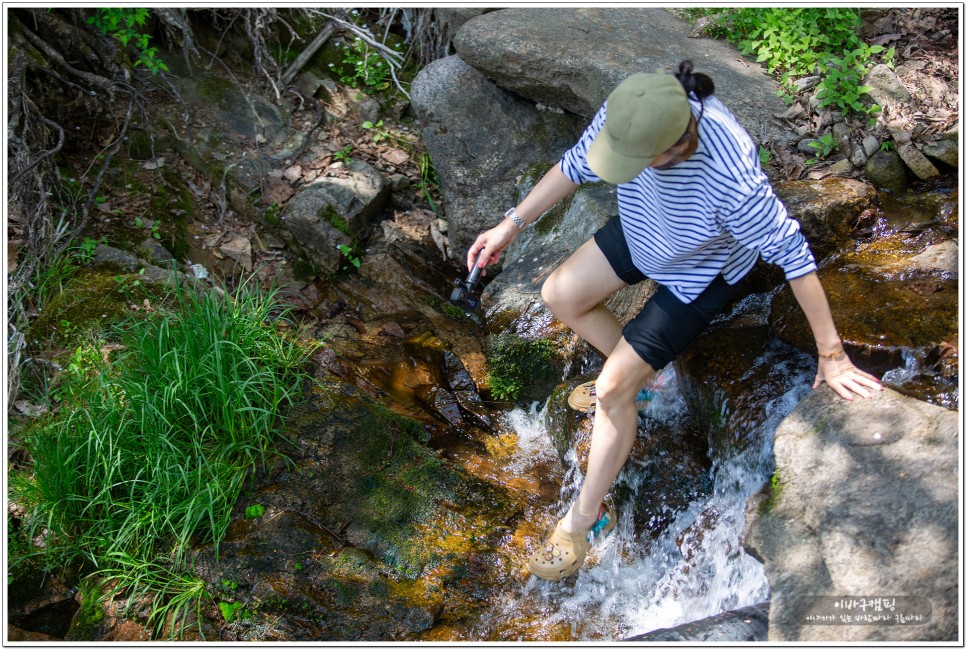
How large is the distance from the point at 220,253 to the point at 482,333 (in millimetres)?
1860

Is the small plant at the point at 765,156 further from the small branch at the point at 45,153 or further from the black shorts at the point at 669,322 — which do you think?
the small branch at the point at 45,153

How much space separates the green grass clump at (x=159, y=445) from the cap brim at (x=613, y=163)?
6.36ft

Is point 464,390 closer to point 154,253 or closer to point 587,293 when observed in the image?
point 587,293

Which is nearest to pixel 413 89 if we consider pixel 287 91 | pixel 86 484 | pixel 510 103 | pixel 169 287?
pixel 510 103

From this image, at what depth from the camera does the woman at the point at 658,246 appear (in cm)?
212

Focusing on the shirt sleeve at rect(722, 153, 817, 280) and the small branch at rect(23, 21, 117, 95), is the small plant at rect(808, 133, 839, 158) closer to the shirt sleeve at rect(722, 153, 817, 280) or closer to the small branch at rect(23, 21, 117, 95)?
the shirt sleeve at rect(722, 153, 817, 280)

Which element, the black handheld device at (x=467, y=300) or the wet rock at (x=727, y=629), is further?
the black handheld device at (x=467, y=300)

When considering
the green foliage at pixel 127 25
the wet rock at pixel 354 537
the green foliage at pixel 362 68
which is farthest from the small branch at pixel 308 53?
the wet rock at pixel 354 537

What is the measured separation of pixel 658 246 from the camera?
2.47m

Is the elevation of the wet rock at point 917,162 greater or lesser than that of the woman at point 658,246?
lesser

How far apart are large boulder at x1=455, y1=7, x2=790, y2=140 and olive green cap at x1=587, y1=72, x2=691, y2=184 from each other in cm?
204

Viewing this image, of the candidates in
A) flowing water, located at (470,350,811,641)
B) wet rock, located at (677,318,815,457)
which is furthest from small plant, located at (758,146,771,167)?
flowing water, located at (470,350,811,641)

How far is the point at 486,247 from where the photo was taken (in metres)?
2.84

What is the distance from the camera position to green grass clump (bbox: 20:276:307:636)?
2.98 m
